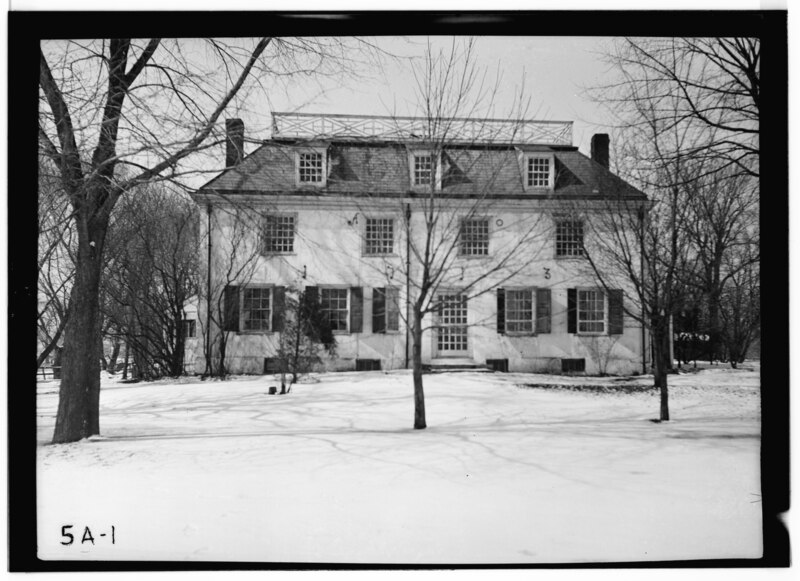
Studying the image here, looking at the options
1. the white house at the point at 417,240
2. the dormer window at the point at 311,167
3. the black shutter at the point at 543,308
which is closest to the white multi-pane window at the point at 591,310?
the white house at the point at 417,240

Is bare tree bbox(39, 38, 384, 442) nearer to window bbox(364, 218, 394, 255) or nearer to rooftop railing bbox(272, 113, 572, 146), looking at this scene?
rooftop railing bbox(272, 113, 572, 146)

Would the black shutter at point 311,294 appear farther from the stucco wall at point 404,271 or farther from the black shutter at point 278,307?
the black shutter at point 278,307

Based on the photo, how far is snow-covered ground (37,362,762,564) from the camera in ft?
7.07

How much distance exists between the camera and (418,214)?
2.73 metres

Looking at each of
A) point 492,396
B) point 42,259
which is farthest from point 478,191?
point 42,259

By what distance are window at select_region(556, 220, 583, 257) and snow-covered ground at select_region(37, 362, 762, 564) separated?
0.88 m

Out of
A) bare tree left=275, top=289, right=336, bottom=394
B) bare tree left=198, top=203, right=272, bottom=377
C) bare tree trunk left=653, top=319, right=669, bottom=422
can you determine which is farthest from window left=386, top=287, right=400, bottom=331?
bare tree trunk left=653, top=319, right=669, bottom=422

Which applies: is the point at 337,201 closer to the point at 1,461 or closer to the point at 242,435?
the point at 242,435

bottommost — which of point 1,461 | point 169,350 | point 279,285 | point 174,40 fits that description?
point 1,461

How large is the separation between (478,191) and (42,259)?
242cm

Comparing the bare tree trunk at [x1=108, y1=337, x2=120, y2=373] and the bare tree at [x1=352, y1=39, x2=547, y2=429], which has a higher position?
the bare tree at [x1=352, y1=39, x2=547, y2=429]

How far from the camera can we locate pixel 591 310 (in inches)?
112

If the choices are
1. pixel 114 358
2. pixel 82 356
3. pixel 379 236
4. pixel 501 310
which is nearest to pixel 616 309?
pixel 501 310

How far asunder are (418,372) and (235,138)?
1.75 m
